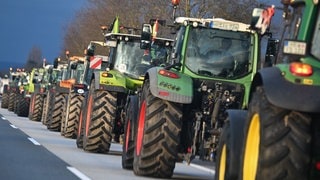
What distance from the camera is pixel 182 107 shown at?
13.9 m

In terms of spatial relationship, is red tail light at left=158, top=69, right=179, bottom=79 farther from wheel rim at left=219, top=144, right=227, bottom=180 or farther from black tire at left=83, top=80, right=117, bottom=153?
black tire at left=83, top=80, right=117, bottom=153

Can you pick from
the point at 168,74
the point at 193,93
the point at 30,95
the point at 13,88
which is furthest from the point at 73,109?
the point at 13,88

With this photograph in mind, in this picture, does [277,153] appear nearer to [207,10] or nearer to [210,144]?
[210,144]

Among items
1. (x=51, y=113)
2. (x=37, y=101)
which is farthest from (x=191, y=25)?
(x=37, y=101)

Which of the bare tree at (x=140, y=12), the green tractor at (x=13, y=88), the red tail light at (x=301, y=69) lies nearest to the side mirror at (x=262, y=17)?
the red tail light at (x=301, y=69)

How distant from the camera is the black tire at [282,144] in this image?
26.0 feet

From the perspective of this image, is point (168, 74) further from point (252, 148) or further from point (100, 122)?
point (100, 122)

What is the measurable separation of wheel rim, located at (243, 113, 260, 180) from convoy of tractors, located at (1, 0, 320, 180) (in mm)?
12

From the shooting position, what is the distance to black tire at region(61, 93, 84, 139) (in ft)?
83.6

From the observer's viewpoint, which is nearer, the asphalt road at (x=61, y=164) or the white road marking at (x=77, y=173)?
the white road marking at (x=77, y=173)

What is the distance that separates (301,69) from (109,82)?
11.7m

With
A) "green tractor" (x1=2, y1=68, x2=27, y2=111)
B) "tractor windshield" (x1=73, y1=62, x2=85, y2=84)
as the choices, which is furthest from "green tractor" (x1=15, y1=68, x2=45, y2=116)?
"tractor windshield" (x1=73, y1=62, x2=85, y2=84)

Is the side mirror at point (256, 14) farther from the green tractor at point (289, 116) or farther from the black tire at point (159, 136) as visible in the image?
the black tire at point (159, 136)

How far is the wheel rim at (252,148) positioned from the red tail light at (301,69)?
2.15 feet
